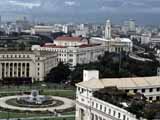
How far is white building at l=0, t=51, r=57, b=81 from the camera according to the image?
82.6 metres

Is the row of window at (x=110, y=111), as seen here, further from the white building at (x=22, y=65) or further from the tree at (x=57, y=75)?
the white building at (x=22, y=65)

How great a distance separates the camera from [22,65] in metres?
83.6

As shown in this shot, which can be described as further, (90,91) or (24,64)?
(24,64)

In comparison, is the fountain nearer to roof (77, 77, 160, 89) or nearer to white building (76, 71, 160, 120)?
white building (76, 71, 160, 120)

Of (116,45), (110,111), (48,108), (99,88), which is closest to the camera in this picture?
(110,111)

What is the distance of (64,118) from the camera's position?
5141 centimetres

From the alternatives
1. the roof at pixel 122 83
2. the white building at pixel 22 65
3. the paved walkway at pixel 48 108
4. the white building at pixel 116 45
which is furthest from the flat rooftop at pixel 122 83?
the white building at pixel 116 45

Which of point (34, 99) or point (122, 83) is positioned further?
point (34, 99)

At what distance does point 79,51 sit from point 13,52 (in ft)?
85.9

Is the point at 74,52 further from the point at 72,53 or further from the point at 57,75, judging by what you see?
the point at 57,75

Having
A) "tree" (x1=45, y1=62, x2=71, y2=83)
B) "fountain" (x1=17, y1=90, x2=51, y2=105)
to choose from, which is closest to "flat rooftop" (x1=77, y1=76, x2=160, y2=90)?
"fountain" (x1=17, y1=90, x2=51, y2=105)

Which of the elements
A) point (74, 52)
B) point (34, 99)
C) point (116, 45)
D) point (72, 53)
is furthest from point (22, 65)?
point (116, 45)

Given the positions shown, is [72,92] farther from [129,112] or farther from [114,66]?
[129,112]

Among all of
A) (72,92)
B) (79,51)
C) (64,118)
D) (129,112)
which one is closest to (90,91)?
(129,112)
